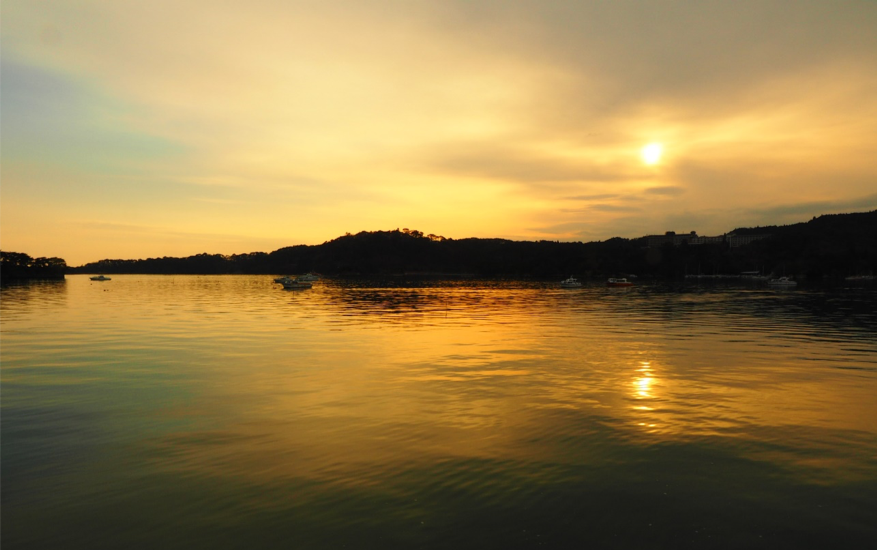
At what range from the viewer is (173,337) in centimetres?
4484

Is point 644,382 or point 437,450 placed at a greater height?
point 437,450

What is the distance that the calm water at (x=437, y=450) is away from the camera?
11.0 m

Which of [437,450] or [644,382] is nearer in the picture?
[437,450]


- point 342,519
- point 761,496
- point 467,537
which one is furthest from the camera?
point 761,496

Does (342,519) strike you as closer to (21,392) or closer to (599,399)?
(599,399)

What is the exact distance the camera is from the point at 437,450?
15.6 m

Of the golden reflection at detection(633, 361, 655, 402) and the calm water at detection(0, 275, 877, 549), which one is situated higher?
the calm water at detection(0, 275, 877, 549)

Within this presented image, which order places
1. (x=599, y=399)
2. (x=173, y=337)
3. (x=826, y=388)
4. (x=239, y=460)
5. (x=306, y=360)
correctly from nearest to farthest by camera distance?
(x=239, y=460) → (x=599, y=399) → (x=826, y=388) → (x=306, y=360) → (x=173, y=337)

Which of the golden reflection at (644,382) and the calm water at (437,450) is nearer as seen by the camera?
the calm water at (437,450)

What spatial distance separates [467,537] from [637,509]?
4.06 m

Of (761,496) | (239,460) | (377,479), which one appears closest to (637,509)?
(761,496)

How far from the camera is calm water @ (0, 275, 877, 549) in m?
11.0

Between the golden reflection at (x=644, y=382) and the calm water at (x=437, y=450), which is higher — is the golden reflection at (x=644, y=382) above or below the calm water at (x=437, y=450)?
below

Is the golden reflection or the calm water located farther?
the golden reflection
